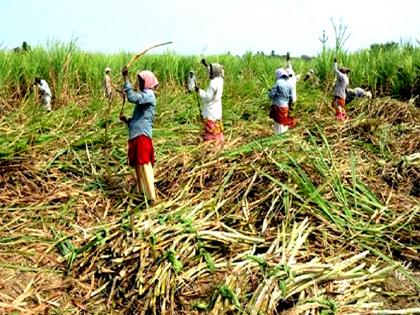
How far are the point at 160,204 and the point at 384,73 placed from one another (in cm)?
792

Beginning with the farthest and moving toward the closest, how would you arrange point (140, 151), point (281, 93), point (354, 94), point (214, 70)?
point (354, 94)
point (281, 93)
point (214, 70)
point (140, 151)

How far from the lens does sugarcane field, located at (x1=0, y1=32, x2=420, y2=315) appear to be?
142 inches

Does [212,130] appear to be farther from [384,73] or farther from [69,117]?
[384,73]

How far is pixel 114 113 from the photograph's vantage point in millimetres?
7562

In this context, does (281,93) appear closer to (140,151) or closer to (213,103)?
(213,103)

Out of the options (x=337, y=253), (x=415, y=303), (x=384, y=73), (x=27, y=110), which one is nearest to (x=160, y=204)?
(x=337, y=253)

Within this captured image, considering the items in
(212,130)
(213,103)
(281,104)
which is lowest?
(212,130)

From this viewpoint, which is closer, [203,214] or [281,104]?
[203,214]

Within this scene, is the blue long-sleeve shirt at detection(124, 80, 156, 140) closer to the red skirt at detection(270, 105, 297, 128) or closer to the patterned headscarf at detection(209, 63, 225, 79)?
the patterned headscarf at detection(209, 63, 225, 79)

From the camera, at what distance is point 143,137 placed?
512 centimetres

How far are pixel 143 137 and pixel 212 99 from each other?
1802 millimetres

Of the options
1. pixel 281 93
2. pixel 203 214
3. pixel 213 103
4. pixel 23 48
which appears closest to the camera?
pixel 203 214

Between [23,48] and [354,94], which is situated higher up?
[23,48]

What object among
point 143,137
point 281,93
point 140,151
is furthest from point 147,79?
point 281,93
